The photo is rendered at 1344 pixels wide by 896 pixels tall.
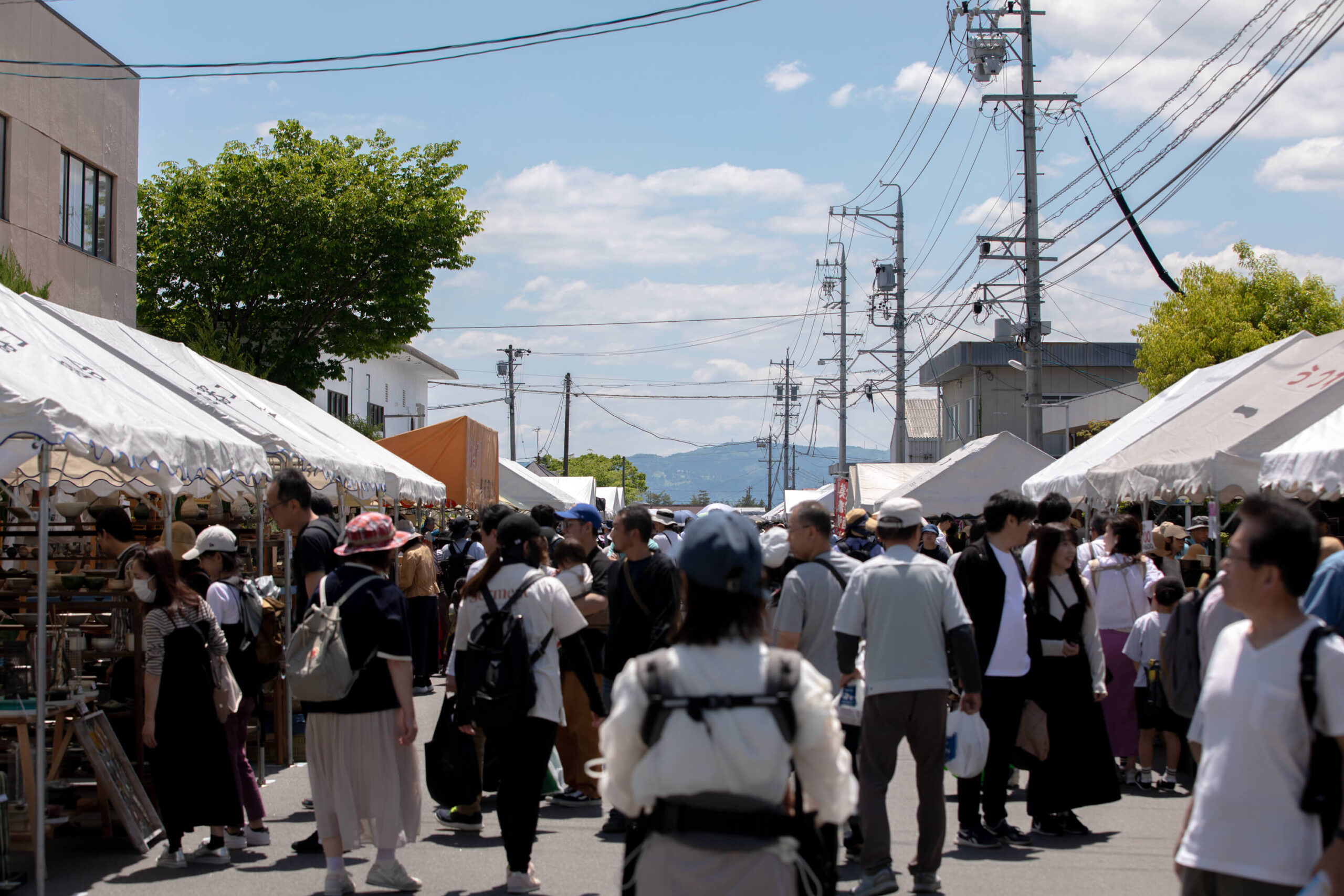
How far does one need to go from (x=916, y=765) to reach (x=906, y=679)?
438mm

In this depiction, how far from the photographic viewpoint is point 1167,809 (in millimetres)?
8250

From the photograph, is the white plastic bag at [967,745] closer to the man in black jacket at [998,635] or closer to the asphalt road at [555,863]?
the man in black jacket at [998,635]

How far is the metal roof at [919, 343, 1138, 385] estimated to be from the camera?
155 feet

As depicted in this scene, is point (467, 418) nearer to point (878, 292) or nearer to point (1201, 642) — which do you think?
point (1201, 642)

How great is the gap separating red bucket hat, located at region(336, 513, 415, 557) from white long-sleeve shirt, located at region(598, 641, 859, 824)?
3.24 meters

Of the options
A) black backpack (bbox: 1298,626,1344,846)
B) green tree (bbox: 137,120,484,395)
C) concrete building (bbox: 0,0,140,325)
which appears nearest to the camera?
black backpack (bbox: 1298,626,1344,846)

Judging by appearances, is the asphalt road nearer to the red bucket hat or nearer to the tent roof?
the red bucket hat

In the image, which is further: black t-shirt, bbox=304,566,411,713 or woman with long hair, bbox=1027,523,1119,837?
woman with long hair, bbox=1027,523,1119,837

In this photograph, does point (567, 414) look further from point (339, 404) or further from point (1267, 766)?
point (1267, 766)

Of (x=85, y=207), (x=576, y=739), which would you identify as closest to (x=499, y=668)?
(x=576, y=739)

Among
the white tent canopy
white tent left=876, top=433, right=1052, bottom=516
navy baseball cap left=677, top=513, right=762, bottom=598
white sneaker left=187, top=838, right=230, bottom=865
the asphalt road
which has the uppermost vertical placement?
white tent left=876, top=433, right=1052, bottom=516

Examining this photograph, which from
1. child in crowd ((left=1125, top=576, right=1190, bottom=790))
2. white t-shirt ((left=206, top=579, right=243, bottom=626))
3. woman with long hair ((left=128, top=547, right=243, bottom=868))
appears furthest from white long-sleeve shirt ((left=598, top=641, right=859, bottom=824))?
child in crowd ((left=1125, top=576, right=1190, bottom=790))

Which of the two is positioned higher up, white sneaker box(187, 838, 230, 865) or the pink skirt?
the pink skirt

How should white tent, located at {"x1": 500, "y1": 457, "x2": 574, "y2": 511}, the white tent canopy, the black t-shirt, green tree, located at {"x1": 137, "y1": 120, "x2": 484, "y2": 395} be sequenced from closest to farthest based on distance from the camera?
1. the black t-shirt
2. the white tent canopy
3. green tree, located at {"x1": 137, "y1": 120, "x2": 484, "y2": 395}
4. white tent, located at {"x1": 500, "y1": 457, "x2": 574, "y2": 511}
